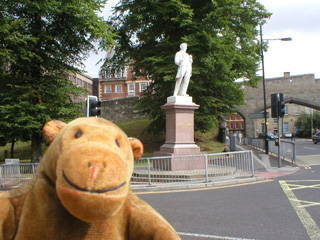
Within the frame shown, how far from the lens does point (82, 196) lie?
1.49 meters

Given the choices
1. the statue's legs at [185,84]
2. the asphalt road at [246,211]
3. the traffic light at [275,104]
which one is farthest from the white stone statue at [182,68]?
the asphalt road at [246,211]

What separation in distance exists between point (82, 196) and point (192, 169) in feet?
32.2

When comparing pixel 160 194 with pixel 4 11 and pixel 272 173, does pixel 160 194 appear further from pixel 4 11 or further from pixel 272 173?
pixel 4 11

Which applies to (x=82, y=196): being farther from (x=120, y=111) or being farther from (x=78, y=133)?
(x=120, y=111)

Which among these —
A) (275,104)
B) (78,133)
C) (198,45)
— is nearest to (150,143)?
(198,45)

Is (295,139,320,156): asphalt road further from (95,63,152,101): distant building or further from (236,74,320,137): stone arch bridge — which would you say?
(95,63,152,101): distant building

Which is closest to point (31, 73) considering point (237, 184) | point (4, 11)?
point (4, 11)

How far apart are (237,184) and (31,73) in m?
13.3

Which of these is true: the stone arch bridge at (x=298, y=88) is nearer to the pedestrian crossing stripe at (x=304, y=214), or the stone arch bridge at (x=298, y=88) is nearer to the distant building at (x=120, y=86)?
the distant building at (x=120, y=86)

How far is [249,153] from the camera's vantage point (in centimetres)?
1185

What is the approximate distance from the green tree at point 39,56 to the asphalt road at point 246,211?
406 inches

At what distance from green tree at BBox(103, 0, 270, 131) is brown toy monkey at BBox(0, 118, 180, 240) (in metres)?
16.2

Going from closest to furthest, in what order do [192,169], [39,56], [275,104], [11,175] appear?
[11,175], [192,169], [275,104], [39,56]

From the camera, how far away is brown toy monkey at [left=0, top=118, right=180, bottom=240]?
1.52 metres
